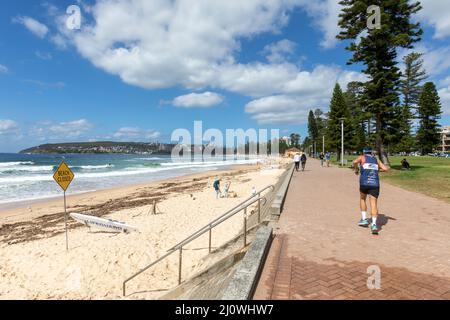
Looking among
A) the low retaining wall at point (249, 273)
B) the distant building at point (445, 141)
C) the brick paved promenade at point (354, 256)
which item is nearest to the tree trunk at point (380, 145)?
the brick paved promenade at point (354, 256)

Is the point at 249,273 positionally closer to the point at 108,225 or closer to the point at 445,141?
the point at 108,225

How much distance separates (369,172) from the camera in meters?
6.02

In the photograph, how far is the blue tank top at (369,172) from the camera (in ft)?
19.6

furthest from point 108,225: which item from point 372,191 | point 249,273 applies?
A: point 372,191

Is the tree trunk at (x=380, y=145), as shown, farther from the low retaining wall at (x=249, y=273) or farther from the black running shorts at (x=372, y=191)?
the low retaining wall at (x=249, y=273)

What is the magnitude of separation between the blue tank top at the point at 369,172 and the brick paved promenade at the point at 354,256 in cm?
100

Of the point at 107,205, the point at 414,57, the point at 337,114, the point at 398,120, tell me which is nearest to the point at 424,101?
the point at 414,57

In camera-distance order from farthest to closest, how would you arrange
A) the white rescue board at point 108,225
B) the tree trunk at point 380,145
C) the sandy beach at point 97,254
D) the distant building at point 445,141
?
1. the distant building at point 445,141
2. the tree trunk at point 380,145
3. the white rescue board at point 108,225
4. the sandy beach at point 97,254

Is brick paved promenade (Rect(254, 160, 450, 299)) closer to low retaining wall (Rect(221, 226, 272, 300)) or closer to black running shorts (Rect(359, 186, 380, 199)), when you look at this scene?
low retaining wall (Rect(221, 226, 272, 300))

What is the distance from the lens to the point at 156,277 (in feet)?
21.8

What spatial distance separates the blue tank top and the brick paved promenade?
1003 millimetres

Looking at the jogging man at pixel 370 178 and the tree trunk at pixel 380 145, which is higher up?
the tree trunk at pixel 380 145

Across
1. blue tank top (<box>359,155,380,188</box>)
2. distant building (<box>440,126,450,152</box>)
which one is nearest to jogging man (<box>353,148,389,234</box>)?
blue tank top (<box>359,155,380,188</box>)

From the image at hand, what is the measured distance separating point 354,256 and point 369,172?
7.14 ft
